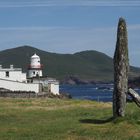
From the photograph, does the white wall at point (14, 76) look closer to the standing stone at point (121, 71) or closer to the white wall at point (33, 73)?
the white wall at point (33, 73)

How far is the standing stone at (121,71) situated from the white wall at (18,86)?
6737cm

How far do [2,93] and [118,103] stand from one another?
55.0 meters

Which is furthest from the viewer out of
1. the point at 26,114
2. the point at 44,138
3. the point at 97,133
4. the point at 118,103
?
the point at 26,114

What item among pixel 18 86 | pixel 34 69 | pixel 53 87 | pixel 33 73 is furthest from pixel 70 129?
pixel 33 73

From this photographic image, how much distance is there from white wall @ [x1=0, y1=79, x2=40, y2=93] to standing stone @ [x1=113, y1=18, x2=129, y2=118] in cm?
6737

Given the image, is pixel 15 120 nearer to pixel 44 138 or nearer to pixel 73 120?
pixel 73 120

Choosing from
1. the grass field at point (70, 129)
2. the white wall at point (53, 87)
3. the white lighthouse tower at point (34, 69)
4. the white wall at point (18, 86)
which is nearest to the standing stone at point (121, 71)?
the grass field at point (70, 129)

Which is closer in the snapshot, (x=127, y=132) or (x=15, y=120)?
(x=127, y=132)

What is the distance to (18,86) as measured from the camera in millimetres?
101438

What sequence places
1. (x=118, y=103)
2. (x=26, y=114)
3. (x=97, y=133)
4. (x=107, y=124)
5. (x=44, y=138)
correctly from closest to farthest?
(x=44, y=138), (x=97, y=133), (x=107, y=124), (x=118, y=103), (x=26, y=114)

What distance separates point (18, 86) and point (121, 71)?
68.6m

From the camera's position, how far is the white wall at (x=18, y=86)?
101312 millimetres

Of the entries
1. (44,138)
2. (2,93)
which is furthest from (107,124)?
(2,93)

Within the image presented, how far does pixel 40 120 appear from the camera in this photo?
35375 mm
